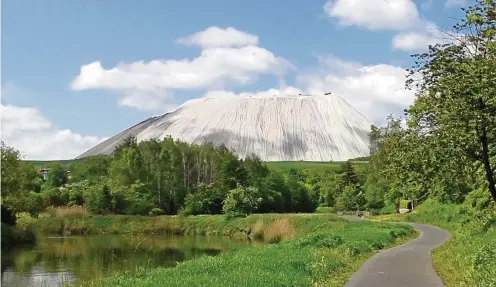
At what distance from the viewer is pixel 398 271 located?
55.2 feet

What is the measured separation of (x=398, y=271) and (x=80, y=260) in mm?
19845

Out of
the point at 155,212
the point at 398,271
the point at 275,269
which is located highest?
the point at 275,269

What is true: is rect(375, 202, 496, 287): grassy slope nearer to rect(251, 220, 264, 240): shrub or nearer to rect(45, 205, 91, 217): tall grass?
rect(251, 220, 264, 240): shrub

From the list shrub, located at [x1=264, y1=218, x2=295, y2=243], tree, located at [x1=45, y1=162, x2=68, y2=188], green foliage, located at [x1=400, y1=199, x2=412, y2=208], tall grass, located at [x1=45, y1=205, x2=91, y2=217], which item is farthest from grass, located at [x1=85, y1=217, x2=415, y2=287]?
tree, located at [x1=45, y1=162, x2=68, y2=188]

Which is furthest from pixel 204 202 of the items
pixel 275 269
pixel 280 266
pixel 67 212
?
pixel 275 269

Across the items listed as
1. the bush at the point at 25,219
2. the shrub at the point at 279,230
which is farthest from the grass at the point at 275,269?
the bush at the point at 25,219

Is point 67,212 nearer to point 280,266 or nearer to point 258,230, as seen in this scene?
point 258,230

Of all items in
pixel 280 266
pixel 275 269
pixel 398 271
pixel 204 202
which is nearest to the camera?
pixel 275 269

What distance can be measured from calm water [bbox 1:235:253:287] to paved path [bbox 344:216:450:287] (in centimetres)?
971

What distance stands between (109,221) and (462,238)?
4557 cm

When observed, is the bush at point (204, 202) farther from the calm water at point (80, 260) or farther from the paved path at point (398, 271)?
the paved path at point (398, 271)

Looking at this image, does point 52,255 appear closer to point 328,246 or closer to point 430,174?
point 328,246

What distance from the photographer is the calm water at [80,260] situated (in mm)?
24156

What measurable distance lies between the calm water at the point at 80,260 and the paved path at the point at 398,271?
382 inches
